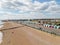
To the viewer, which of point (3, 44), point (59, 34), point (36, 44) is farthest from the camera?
point (59, 34)

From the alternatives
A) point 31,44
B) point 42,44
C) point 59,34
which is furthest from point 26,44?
point 59,34

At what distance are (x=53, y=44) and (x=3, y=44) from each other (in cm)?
531

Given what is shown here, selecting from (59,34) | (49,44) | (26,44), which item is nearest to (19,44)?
(26,44)

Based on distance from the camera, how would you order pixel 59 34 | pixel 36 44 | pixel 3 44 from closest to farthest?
1. pixel 36 44
2. pixel 3 44
3. pixel 59 34

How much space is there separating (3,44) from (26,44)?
122 inches

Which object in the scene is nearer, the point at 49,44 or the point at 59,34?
the point at 49,44

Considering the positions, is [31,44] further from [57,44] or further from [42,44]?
[57,44]

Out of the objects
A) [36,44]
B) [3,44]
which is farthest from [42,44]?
[3,44]

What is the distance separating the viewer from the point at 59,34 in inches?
763

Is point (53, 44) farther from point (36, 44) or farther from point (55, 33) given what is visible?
point (55, 33)

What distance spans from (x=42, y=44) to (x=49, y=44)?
64cm

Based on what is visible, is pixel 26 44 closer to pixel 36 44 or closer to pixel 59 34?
pixel 36 44

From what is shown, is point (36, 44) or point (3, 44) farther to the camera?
point (3, 44)

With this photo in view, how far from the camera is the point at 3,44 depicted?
49.8 ft
